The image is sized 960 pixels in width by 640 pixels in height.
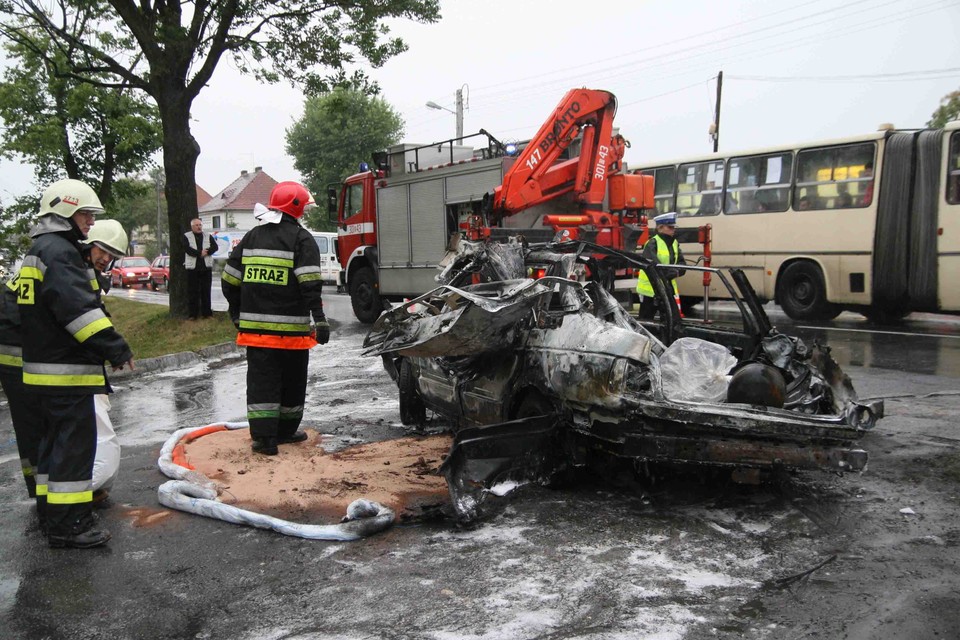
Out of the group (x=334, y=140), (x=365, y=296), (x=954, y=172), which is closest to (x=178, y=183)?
(x=365, y=296)

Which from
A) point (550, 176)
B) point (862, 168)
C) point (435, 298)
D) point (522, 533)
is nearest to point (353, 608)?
point (522, 533)

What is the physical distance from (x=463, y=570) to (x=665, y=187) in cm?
1351

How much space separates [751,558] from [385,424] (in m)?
3.74

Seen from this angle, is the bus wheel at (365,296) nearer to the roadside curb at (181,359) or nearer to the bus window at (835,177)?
the roadside curb at (181,359)

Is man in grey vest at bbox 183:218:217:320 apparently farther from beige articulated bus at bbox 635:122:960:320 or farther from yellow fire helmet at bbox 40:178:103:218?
yellow fire helmet at bbox 40:178:103:218

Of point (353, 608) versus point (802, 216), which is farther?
point (802, 216)

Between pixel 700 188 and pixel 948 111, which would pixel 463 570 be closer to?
pixel 700 188

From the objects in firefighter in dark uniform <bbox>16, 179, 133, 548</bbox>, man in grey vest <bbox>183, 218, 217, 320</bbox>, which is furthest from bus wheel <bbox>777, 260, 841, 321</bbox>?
firefighter in dark uniform <bbox>16, 179, 133, 548</bbox>

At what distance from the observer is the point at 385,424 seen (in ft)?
21.8

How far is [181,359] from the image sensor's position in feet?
35.7

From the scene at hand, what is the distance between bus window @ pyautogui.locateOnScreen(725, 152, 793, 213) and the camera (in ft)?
45.3

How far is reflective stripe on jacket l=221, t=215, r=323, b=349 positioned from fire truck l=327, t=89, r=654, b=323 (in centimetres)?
399

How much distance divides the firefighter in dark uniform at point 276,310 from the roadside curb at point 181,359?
15.2 ft

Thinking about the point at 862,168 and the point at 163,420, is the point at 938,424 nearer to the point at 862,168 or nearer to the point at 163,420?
the point at 163,420
